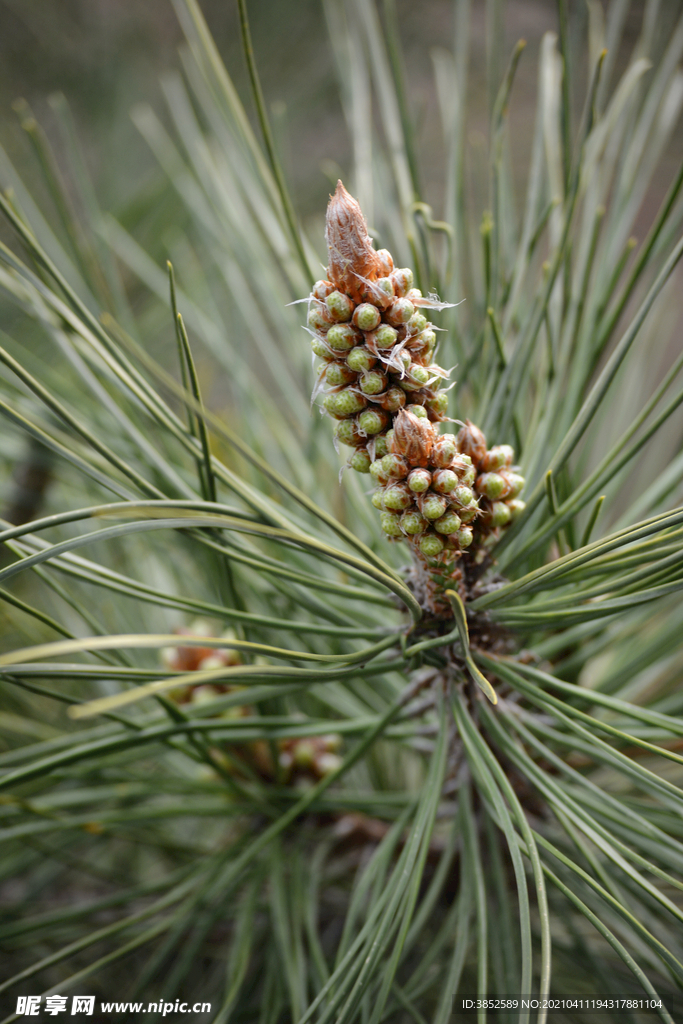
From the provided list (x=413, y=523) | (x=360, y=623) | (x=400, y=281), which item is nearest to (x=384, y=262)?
(x=400, y=281)

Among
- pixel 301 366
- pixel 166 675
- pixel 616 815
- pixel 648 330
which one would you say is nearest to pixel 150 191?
pixel 301 366

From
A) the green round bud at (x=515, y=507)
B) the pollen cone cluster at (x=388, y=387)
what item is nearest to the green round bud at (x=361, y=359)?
the pollen cone cluster at (x=388, y=387)

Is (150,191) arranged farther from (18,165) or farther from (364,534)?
(364,534)

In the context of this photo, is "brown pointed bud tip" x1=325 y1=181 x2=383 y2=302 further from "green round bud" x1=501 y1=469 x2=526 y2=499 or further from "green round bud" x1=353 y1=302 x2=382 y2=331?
"green round bud" x1=501 y1=469 x2=526 y2=499

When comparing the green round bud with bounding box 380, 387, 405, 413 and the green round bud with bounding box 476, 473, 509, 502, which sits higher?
the green round bud with bounding box 380, 387, 405, 413

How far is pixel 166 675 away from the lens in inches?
11.1

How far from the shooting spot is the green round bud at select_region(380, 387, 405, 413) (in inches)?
10.9

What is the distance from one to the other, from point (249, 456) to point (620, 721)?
0.31m

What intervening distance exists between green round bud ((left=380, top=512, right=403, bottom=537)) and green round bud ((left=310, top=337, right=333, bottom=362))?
7 centimetres

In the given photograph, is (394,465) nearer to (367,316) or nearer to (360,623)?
(367,316)

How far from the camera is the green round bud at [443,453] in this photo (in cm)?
27

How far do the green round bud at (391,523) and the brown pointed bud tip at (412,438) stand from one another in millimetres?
26

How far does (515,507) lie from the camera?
1.05ft

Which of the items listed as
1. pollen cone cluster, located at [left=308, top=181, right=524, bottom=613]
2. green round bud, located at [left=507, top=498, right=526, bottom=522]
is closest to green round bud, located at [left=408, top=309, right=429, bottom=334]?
pollen cone cluster, located at [left=308, top=181, right=524, bottom=613]
